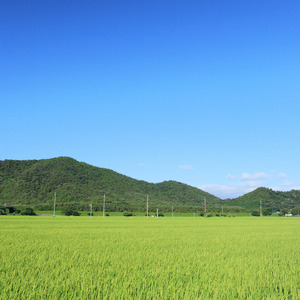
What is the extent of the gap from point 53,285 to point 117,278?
1323mm

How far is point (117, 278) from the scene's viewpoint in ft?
23.2

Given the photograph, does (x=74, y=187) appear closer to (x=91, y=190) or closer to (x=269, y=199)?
(x=91, y=190)

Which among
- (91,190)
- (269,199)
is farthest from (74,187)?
(269,199)

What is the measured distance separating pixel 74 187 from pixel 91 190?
575 centimetres

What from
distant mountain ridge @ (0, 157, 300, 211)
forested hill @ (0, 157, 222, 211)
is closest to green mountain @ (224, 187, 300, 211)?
distant mountain ridge @ (0, 157, 300, 211)

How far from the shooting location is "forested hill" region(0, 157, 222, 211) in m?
97.1

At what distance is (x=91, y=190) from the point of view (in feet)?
366

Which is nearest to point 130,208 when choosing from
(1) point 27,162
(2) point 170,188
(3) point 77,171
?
(3) point 77,171

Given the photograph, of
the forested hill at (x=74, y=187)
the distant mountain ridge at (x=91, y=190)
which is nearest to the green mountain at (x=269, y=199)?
the distant mountain ridge at (x=91, y=190)

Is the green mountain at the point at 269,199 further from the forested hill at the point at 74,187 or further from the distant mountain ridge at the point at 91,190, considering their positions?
the forested hill at the point at 74,187

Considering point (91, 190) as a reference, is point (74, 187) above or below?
above

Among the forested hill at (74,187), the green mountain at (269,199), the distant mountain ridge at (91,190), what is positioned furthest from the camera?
the green mountain at (269,199)

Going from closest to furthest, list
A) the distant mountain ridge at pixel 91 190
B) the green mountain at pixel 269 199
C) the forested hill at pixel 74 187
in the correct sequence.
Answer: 1. the forested hill at pixel 74 187
2. the distant mountain ridge at pixel 91 190
3. the green mountain at pixel 269 199

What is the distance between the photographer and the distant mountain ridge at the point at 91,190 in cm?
9794
